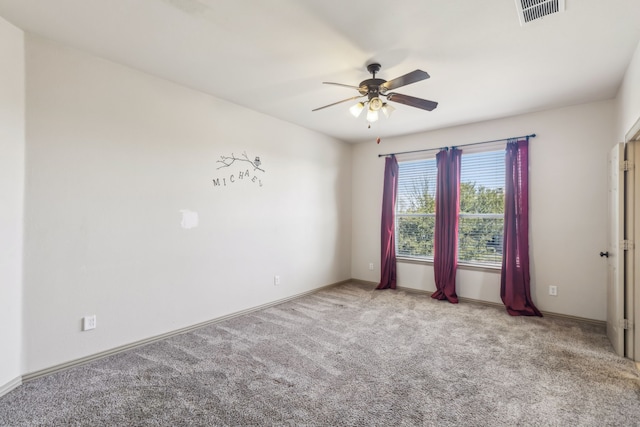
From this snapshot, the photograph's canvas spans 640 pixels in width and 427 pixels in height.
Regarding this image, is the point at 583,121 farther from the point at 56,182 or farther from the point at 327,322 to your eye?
the point at 56,182

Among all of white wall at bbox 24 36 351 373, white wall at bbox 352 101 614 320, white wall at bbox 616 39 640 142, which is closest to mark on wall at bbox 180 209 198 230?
white wall at bbox 24 36 351 373

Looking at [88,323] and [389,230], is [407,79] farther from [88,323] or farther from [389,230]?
[88,323]

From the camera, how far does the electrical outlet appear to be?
253cm

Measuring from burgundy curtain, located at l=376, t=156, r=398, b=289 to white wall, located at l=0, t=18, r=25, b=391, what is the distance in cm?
435

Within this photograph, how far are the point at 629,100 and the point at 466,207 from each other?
6.85ft

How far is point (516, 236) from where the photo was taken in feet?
13.0

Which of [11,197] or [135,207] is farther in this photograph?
[135,207]

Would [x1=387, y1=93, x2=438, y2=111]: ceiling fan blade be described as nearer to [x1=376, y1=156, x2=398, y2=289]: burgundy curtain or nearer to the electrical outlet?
[x1=376, y1=156, x2=398, y2=289]: burgundy curtain

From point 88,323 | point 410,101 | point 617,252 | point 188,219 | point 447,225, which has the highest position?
point 410,101

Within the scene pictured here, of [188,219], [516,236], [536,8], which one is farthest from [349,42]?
[516,236]

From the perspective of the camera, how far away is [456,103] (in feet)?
11.8

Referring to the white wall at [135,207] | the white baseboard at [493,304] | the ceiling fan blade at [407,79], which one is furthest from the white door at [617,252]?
the white wall at [135,207]

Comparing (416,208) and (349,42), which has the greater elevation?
(349,42)

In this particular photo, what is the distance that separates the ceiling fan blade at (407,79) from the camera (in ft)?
7.36
